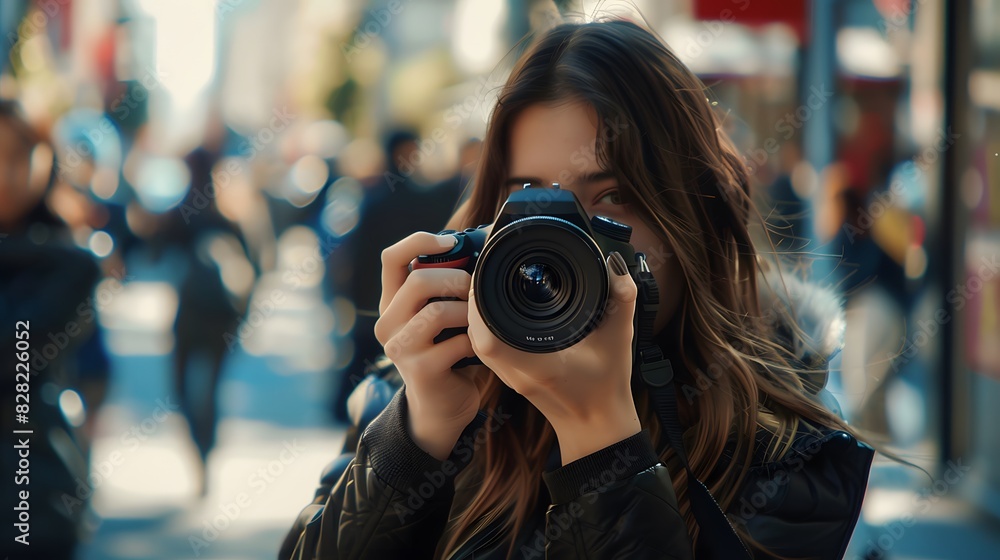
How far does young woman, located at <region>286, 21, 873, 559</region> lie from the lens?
3.89 ft

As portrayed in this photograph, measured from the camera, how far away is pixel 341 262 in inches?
191

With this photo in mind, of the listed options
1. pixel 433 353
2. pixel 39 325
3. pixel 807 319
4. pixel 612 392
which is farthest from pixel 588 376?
pixel 39 325

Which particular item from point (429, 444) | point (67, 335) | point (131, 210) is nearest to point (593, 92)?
point (429, 444)

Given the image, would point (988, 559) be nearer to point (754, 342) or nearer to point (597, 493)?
point (754, 342)

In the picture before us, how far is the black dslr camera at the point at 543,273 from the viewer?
3.90 ft

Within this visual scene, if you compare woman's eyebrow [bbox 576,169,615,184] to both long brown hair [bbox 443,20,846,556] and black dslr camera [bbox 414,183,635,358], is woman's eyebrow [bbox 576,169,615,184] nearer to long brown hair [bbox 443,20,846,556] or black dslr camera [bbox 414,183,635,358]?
long brown hair [bbox 443,20,846,556]

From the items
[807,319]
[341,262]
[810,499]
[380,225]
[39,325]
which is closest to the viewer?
[810,499]

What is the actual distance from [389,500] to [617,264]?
18.8 inches

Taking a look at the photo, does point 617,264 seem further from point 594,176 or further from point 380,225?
point 380,225

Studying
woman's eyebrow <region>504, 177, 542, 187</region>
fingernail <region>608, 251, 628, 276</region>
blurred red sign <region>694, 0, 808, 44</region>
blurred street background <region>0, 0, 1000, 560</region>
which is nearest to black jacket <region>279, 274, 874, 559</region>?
fingernail <region>608, 251, 628, 276</region>

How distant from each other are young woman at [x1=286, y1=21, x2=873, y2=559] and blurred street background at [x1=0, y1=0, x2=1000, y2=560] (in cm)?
45

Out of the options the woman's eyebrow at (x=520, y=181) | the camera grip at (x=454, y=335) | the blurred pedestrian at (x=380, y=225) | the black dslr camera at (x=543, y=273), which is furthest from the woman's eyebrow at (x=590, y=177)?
the blurred pedestrian at (x=380, y=225)

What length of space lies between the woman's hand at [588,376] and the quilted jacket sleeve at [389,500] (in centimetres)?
21

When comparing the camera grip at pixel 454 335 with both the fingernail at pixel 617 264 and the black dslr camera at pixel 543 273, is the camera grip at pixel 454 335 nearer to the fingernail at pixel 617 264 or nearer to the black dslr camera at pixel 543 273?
the black dslr camera at pixel 543 273
